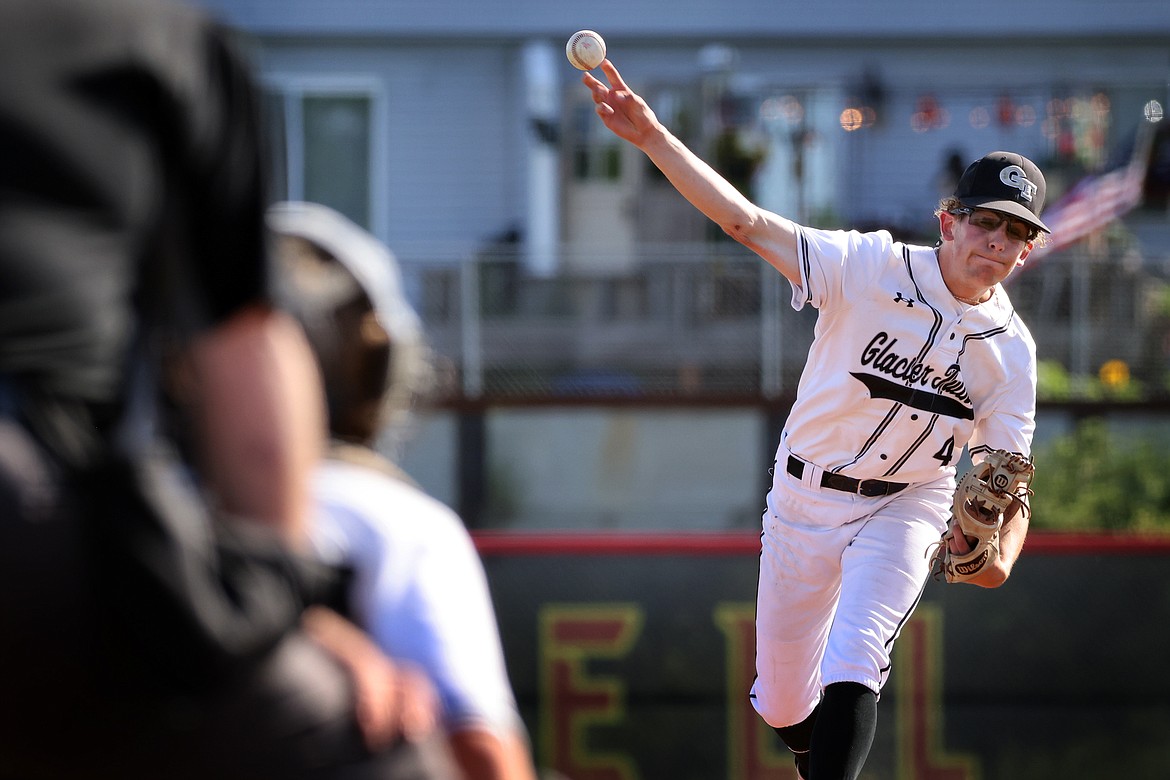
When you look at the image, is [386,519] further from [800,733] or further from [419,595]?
[800,733]

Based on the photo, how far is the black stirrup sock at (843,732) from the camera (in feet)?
13.5

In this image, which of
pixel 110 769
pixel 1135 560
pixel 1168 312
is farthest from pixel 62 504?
pixel 1168 312

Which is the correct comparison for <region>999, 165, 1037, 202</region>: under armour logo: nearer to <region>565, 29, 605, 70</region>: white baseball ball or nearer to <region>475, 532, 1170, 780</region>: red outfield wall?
<region>565, 29, 605, 70</region>: white baseball ball

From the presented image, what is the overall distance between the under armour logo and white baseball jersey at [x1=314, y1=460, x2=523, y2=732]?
2697mm

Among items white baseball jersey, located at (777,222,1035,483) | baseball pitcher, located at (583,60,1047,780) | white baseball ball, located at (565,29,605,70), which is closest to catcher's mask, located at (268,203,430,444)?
white baseball ball, located at (565,29,605,70)

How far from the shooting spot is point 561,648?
6789 millimetres

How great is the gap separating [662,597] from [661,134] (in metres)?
3.24

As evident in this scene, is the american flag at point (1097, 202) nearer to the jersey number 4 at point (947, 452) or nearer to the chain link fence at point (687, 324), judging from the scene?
the chain link fence at point (687, 324)

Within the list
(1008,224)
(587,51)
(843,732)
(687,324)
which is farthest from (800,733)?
(687,324)

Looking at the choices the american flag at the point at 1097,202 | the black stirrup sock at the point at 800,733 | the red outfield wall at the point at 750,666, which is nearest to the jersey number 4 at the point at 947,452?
the black stirrup sock at the point at 800,733

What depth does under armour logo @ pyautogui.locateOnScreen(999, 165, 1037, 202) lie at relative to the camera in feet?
13.9

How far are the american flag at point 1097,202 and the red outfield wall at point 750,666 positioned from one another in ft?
13.1

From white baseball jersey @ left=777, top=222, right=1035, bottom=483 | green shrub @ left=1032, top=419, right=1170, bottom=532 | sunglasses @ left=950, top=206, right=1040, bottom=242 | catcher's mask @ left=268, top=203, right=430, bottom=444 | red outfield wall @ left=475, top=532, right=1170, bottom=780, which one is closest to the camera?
catcher's mask @ left=268, top=203, right=430, bottom=444

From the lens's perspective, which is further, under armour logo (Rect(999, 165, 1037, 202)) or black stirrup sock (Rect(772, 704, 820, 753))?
black stirrup sock (Rect(772, 704, 820, 753))
